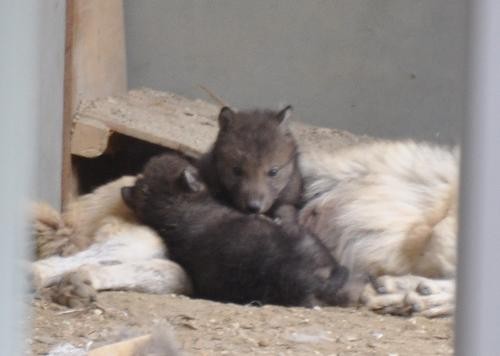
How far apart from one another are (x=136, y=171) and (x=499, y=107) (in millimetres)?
5770

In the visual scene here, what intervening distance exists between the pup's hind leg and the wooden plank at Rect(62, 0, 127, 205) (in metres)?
1.51

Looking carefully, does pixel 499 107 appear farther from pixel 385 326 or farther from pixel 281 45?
pixel 281 45

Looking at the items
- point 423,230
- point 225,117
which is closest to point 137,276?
point 225,117

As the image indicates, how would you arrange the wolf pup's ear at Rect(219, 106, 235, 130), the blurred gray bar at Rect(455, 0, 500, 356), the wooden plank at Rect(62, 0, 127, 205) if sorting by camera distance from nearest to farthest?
the blurred gray bar at Rect(455, 0, 500, 356) < the wolf pup's ear at Rect(219, 106, 235, 130) < the wooden plank at Rect(62, 0, 127, 205)

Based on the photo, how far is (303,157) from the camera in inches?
221

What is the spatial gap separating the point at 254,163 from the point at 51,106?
4.51 feet

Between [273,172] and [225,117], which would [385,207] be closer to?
[273,172]

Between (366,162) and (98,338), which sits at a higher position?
(366,162)

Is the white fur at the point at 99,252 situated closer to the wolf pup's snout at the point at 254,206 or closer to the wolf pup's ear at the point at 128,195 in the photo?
the wolf pup's ear at the point at 128,195

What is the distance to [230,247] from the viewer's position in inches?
191

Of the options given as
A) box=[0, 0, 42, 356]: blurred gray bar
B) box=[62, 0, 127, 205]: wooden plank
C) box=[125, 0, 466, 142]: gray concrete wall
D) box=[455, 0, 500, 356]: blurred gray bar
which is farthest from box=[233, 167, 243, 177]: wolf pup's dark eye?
box=[0, 0, 42, 356]: blurred gray bar

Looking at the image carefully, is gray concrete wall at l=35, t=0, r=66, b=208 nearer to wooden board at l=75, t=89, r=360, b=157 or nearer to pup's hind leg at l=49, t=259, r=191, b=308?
wooden board at l=75, t=89, r=360, b=157

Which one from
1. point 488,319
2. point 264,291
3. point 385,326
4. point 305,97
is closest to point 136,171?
point 305,97

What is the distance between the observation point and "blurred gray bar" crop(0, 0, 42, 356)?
3.40 feet
